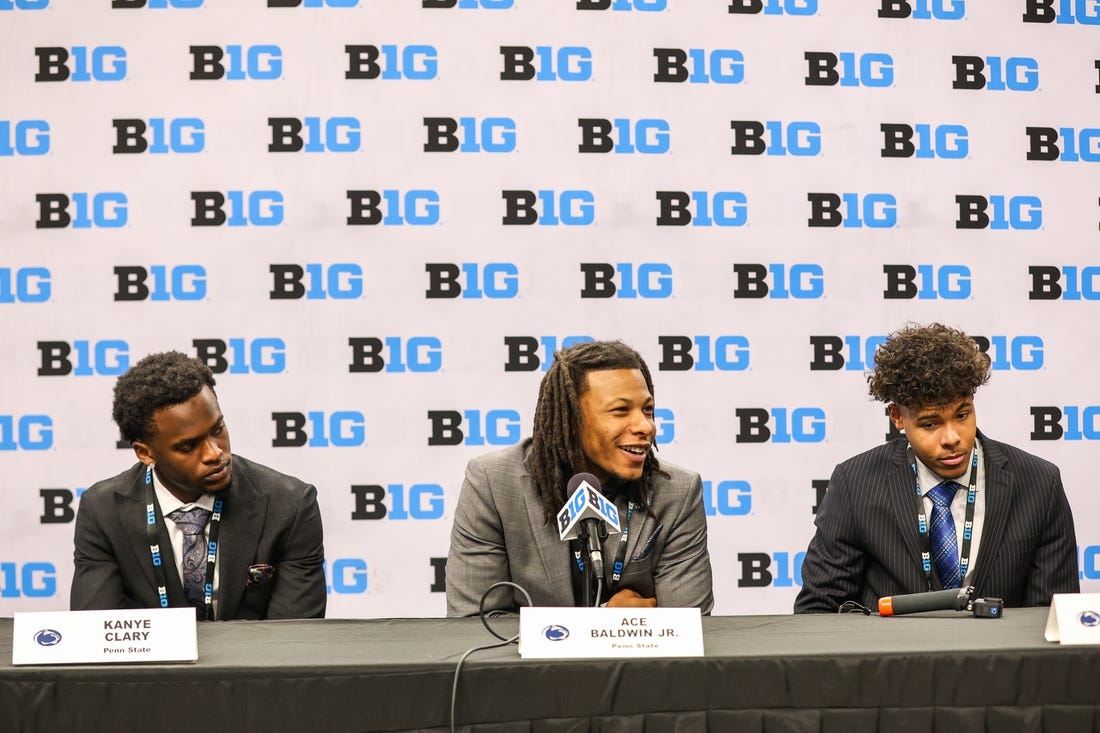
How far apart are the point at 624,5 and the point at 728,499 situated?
2.13m

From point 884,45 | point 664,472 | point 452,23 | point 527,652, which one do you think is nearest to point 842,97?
point 884,45

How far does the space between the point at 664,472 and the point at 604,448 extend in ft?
0.74

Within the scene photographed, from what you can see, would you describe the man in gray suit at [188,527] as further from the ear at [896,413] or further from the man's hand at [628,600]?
the ear at [896,413]

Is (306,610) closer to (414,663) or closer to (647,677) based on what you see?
(414,663)

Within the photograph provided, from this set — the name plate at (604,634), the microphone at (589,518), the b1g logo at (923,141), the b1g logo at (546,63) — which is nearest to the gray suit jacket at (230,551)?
the microphone at (589,518)

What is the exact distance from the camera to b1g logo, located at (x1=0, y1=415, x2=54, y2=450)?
4.09 meters

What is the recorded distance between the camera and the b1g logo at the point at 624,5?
4250 millimetres

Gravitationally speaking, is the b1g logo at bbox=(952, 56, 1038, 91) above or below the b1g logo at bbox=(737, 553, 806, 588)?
above

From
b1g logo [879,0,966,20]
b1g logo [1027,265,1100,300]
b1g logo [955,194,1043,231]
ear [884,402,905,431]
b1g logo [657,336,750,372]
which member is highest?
b1g logo [879,0,966,20]

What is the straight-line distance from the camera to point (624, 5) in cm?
426

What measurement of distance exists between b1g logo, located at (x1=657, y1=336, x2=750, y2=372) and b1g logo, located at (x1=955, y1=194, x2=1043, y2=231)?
1.13 metres

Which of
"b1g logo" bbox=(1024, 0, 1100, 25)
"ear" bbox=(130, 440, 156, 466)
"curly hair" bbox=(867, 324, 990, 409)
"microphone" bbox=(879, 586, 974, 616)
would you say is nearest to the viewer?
"microphone" bbox=(879, 586, 974, 616)

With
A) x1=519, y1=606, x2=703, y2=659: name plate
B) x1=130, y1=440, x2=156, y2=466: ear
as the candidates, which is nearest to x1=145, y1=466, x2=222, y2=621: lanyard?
x1=130, y1=440, x2=156, y2=466: ear

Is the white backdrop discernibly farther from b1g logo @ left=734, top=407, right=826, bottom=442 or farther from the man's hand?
the man's hand
